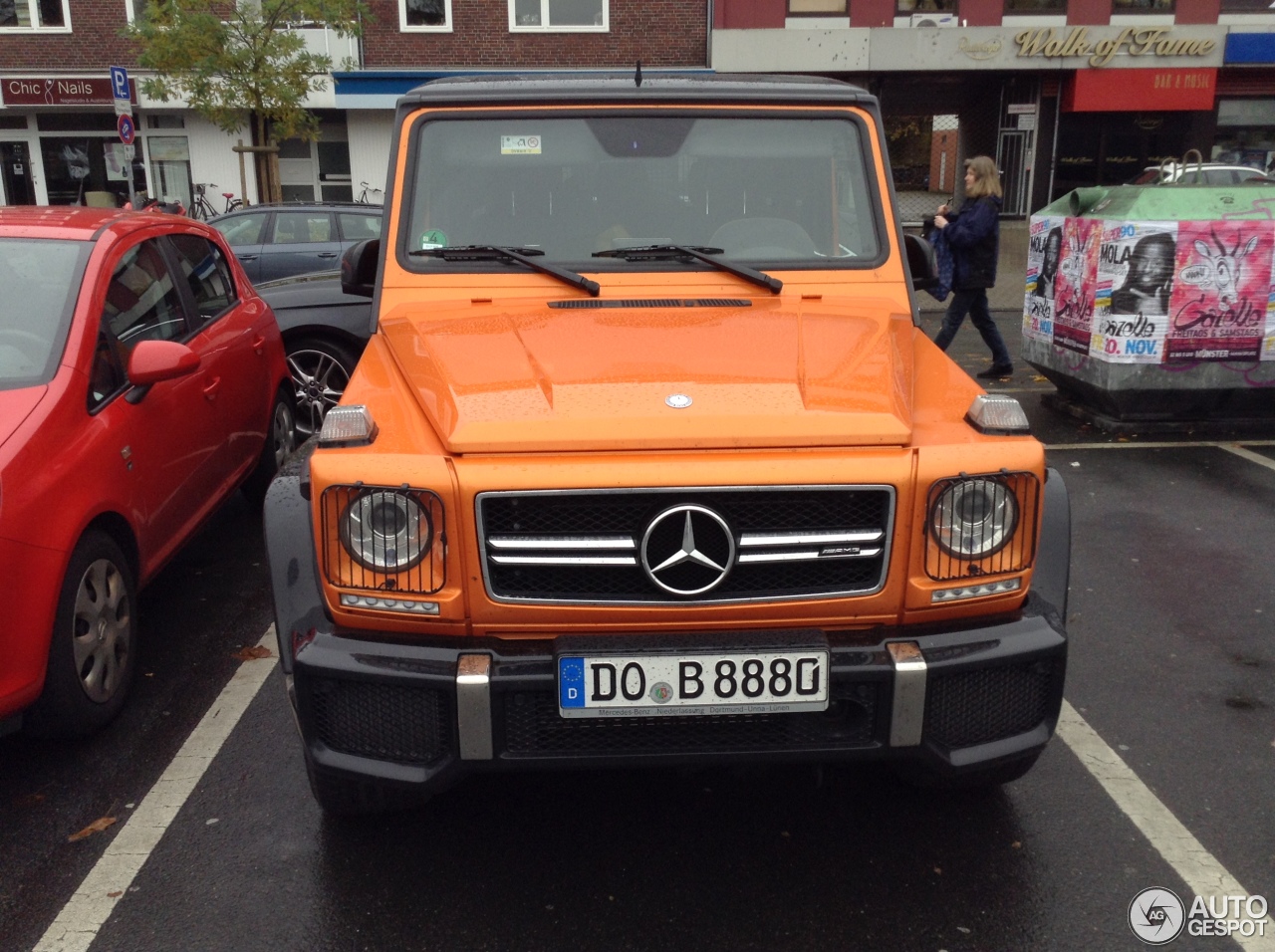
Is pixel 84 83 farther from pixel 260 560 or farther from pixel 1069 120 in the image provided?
pixel 260 560

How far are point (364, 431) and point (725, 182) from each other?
171 centimetres

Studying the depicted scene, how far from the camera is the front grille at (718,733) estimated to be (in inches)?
103

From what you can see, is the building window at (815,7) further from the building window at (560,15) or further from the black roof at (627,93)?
the black roof at (627,93)

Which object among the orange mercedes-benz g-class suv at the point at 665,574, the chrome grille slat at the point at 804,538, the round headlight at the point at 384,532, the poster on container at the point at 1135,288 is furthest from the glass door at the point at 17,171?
the chrome grille slat at the point at 804,538

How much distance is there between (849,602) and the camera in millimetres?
2695

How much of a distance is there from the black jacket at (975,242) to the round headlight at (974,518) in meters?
7.77

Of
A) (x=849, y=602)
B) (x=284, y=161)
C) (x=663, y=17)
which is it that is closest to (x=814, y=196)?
(x=849, y=602)

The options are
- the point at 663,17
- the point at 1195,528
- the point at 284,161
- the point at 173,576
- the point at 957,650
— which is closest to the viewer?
the point at 957,650

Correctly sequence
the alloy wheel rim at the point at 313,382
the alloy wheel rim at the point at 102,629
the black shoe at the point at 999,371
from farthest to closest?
the black shoe at the point at 999,371, the alloy wheel rim at the point at 313,382, the alloy wheel rim at the point at 102,629

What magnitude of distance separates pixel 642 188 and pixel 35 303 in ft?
7.28

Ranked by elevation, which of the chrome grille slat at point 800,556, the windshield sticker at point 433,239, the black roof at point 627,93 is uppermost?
the black roof at point 627,93

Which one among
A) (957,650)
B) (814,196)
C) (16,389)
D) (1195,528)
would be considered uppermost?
(814,196)

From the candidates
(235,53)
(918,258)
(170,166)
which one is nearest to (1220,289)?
(918,258)

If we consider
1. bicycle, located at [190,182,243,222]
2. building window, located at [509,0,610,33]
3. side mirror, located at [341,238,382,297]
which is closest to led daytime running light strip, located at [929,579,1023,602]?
side mirror, located at [341,238,382,297]
